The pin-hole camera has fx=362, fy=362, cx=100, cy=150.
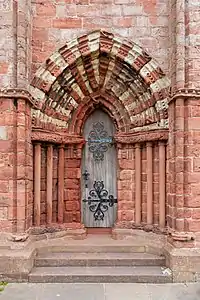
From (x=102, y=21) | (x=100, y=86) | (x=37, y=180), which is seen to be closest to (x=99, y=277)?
(x=37, y=180)

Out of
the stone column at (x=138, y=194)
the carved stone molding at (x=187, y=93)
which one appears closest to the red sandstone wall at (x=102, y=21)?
the carved stone molding at (x=187, y=93)

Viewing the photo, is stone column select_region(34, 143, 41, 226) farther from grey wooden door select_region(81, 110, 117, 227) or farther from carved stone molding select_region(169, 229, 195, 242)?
carved stone molding select_region(169, 229, 195, 242)

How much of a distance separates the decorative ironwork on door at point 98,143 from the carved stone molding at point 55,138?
9.8 inches

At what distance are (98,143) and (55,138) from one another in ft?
3.01

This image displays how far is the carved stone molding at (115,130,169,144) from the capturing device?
561cm

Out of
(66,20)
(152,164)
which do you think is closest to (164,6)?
(66,20)

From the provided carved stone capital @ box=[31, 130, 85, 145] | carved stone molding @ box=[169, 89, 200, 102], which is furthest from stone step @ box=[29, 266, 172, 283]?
carved stone molding @ box=[169, 89, 200, 102]

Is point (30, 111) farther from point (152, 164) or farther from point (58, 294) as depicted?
point (58, 294)

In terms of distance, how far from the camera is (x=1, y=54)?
5.16m

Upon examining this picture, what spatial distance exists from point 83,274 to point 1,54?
327 cm

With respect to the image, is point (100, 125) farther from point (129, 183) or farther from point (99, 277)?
point (99, 277)

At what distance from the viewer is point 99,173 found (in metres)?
6.48

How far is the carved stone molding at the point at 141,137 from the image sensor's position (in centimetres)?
561

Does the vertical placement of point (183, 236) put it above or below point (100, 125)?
below
